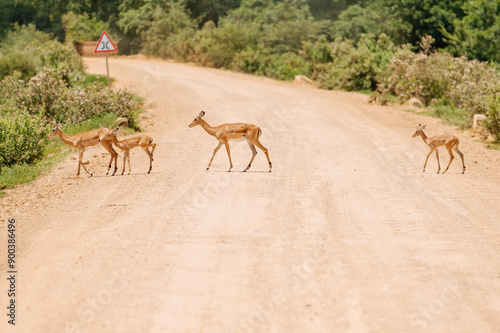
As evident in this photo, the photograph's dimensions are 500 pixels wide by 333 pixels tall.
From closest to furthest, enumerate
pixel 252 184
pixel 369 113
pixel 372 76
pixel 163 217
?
pixel 163 217, pixel 252 184, pixel 369 113, pixel 372 76

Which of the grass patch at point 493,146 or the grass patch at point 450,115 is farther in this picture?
the grass patch at point 450,115

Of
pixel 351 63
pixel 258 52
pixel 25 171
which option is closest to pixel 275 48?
pixel 258 52

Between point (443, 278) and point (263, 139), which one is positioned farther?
point (263, 139)

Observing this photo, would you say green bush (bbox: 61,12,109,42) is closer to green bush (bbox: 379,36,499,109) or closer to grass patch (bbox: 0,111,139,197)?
green bush (bbox: 379,36,499,109)

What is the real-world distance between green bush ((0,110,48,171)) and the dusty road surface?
106 cm

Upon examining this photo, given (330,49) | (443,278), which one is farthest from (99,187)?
(330,49)

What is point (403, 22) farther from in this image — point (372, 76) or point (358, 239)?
point (358, 239)

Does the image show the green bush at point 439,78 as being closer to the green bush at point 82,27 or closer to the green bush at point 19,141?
the green bush at point 19,141

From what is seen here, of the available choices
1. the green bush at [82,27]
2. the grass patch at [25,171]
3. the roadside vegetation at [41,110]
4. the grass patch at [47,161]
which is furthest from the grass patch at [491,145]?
the green bush at [82,27]

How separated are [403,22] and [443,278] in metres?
32.2

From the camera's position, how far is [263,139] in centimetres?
1844

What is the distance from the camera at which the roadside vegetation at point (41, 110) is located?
1591 cm

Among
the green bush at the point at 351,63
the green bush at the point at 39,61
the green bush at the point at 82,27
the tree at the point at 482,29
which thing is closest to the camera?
the green bush at the point at 39,61

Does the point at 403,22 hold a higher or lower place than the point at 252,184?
higher
